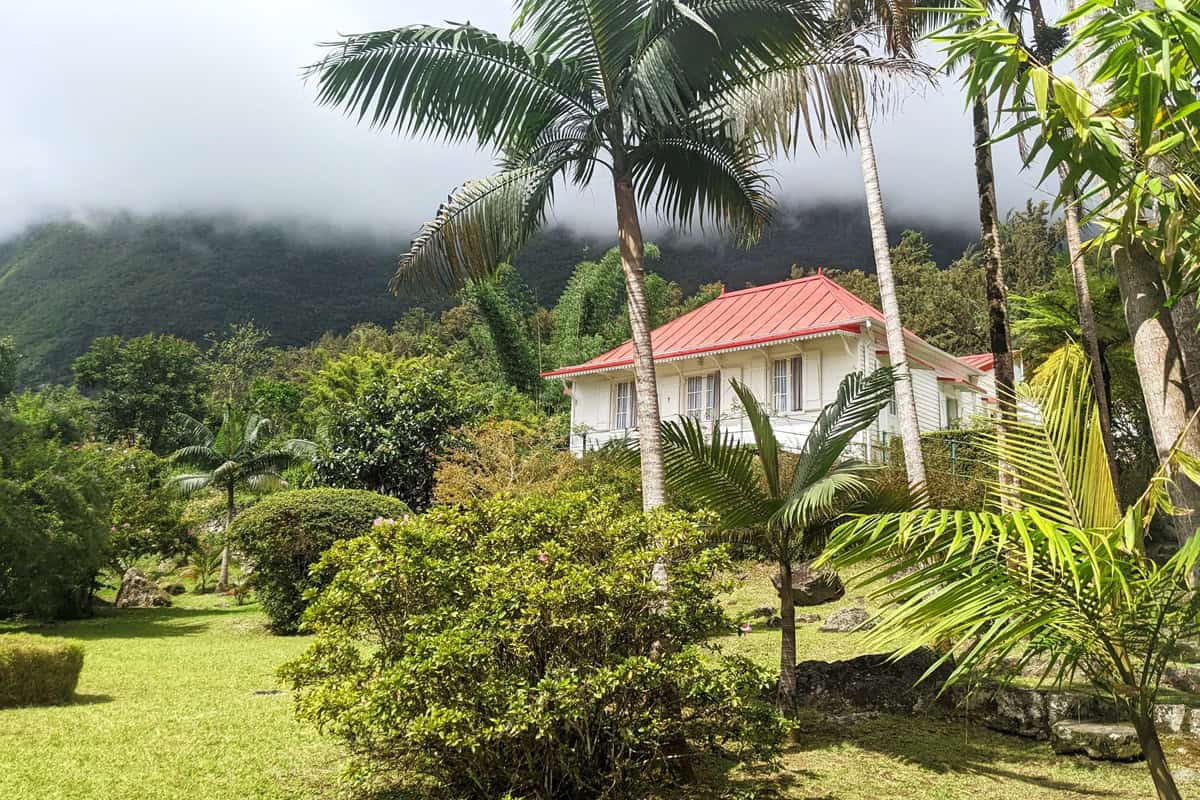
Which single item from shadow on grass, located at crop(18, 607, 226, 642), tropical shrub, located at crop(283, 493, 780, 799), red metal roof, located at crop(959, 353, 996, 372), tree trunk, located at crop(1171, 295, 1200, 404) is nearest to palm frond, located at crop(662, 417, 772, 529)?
tropical shrub, located at crop(283, 493, 780, 799)

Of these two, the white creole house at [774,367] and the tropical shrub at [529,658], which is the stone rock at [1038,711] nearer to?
the tropical shrub at [529,658]

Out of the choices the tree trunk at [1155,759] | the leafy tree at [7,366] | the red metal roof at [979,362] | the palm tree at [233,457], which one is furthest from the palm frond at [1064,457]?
the leafy tree at [7,366]

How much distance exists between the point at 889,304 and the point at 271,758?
9927mm

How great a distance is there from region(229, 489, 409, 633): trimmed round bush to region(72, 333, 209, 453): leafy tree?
3181 cm

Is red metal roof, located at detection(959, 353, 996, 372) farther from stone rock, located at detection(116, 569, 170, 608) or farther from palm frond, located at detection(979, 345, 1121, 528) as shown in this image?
palm frond, located at detection(979, 345, 1121, 528)

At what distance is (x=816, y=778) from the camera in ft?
23.4

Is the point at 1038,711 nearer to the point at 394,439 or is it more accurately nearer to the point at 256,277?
the point at 394,439

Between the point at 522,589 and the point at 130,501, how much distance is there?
1907 centimetres

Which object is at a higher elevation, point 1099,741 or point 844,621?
point 844,621

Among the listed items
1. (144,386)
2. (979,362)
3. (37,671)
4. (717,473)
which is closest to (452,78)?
(717,473)

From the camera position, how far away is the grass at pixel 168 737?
21.1ft

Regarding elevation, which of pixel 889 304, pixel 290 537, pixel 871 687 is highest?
pixel 889 304

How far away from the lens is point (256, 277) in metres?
94.3

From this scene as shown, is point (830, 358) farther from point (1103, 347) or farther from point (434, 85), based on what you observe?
point (434, 85)
